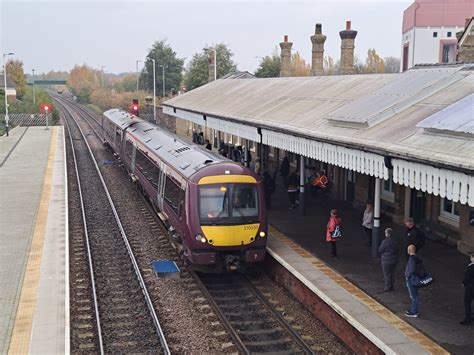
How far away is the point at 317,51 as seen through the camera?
30328mm

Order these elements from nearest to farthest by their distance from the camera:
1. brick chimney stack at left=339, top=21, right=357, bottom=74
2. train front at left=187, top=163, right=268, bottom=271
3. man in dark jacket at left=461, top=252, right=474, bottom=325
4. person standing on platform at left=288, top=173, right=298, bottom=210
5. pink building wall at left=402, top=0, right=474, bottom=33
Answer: man in dark jacket at left=461, top=252, right=474, bottom=325, train front at left=187, top=163, right=268, bottom=271, person standing on platform at left=288, top=173, right=298, bottom=210, brick chimney stack at left=339, top=21, right=357, bottom=74, pink building wall at left=402, top=0, right=474, bottom=33

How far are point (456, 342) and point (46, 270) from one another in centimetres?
846

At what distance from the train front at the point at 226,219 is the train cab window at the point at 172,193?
3.75ft

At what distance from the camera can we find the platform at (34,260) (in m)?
9.77

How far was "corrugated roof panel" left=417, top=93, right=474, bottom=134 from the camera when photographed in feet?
30.7

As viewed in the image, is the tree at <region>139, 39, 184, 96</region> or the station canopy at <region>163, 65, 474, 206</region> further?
the tree at <region>139, 39, 184, 96</region>

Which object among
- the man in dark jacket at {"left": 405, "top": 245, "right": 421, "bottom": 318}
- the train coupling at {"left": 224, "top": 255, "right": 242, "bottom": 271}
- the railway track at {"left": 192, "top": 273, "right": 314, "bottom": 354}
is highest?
the man in dark jacket at {"left": 405, "top": 245, "right": 421, "bottom": 318}

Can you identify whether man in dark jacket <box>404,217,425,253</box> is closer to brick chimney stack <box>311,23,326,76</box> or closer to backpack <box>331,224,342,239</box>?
backpack <box>331,224,342,239</box>

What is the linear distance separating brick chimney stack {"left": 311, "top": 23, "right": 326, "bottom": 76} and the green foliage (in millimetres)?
29093

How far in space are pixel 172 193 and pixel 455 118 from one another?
7.21 meters

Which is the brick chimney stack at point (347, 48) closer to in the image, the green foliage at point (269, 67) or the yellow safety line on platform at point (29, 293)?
the yellow safety line on platform at point (29, 293)

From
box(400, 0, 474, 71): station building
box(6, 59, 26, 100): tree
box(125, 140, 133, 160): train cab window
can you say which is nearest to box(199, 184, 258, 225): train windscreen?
box(125, 140, 133, 160): train cab window

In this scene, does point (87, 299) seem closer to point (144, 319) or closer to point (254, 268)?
point (144, 319)

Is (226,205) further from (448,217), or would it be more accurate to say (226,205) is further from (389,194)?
(389,194)
